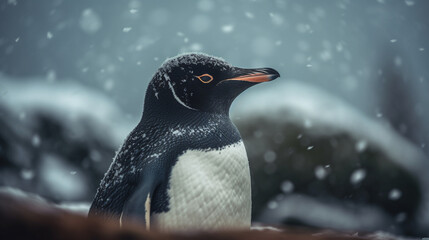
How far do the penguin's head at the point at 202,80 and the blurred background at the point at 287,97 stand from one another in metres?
0.54

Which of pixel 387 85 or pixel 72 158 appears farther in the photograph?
pixel 387 85

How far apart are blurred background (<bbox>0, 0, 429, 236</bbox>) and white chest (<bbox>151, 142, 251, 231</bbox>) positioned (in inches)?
27.7

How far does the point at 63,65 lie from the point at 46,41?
10 cm

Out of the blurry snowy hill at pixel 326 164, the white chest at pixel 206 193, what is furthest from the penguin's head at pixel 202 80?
the blurry snowy hill at pixel 326 164

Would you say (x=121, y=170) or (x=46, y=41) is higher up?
(x=46, y=41)

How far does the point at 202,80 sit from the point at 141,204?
36cm

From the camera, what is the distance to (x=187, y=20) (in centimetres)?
154

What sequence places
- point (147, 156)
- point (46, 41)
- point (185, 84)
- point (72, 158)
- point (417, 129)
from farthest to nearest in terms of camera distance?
point (417, 129) → point (72, 158) → point (46, 41) → point (185, 84) → point (147, 156)

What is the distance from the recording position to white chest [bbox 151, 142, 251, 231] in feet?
2.61

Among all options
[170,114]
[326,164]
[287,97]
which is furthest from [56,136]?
[326,164]

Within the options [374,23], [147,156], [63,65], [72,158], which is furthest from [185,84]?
[374,23]

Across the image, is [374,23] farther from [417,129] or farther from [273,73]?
[273,73]

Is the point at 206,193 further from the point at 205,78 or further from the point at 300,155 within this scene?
the point at 300,155

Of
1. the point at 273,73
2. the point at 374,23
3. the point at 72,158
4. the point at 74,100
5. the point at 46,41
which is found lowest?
the point at 72,158
